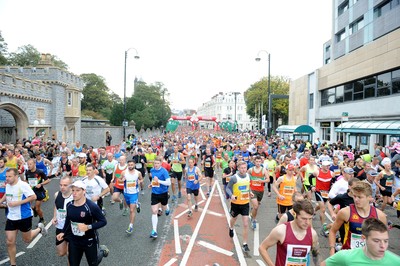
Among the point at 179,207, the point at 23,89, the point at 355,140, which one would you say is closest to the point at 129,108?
the point at 23,89

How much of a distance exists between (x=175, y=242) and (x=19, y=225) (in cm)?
327

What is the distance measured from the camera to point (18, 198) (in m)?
5.25

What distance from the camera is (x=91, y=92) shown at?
68.9 m

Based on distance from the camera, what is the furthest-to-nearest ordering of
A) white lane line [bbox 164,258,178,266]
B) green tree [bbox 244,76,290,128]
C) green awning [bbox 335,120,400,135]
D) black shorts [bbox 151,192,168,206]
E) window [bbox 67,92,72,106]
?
green tree [bbox 244,76,290,128] → window [bbox 67,92,72,106] → green awning [bbox 335,120,400,135] → black shorts [bbox 151,192,168,206] → white lane line [bbox 164,258,178,266]

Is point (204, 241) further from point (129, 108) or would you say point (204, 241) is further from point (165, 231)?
point (129, 108)

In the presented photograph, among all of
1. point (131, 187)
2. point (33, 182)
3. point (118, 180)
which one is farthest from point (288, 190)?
point (33, 182)

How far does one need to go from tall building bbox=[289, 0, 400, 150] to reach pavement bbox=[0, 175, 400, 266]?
37.2 ft

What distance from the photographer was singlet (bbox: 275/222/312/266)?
10.5ft

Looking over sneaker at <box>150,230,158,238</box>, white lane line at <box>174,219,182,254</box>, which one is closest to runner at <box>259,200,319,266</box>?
white lane line at <box>174,219,182,254</box>

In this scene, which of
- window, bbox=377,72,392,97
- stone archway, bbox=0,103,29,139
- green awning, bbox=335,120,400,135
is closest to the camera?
green awning, bbox=335,120,400,135

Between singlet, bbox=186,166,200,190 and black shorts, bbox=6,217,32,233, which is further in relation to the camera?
singlet, bbox=186,166,200,190

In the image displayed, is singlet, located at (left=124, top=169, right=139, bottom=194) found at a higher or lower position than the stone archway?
lower

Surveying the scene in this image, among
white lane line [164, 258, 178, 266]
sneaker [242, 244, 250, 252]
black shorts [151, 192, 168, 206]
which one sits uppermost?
black shorts [151, 192, 168, 206]

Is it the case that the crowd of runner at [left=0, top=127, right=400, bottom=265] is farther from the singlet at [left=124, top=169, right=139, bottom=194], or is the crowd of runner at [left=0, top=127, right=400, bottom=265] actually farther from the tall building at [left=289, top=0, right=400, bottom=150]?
the tall building at [left=289, top=0, right=400, bottom=150]
